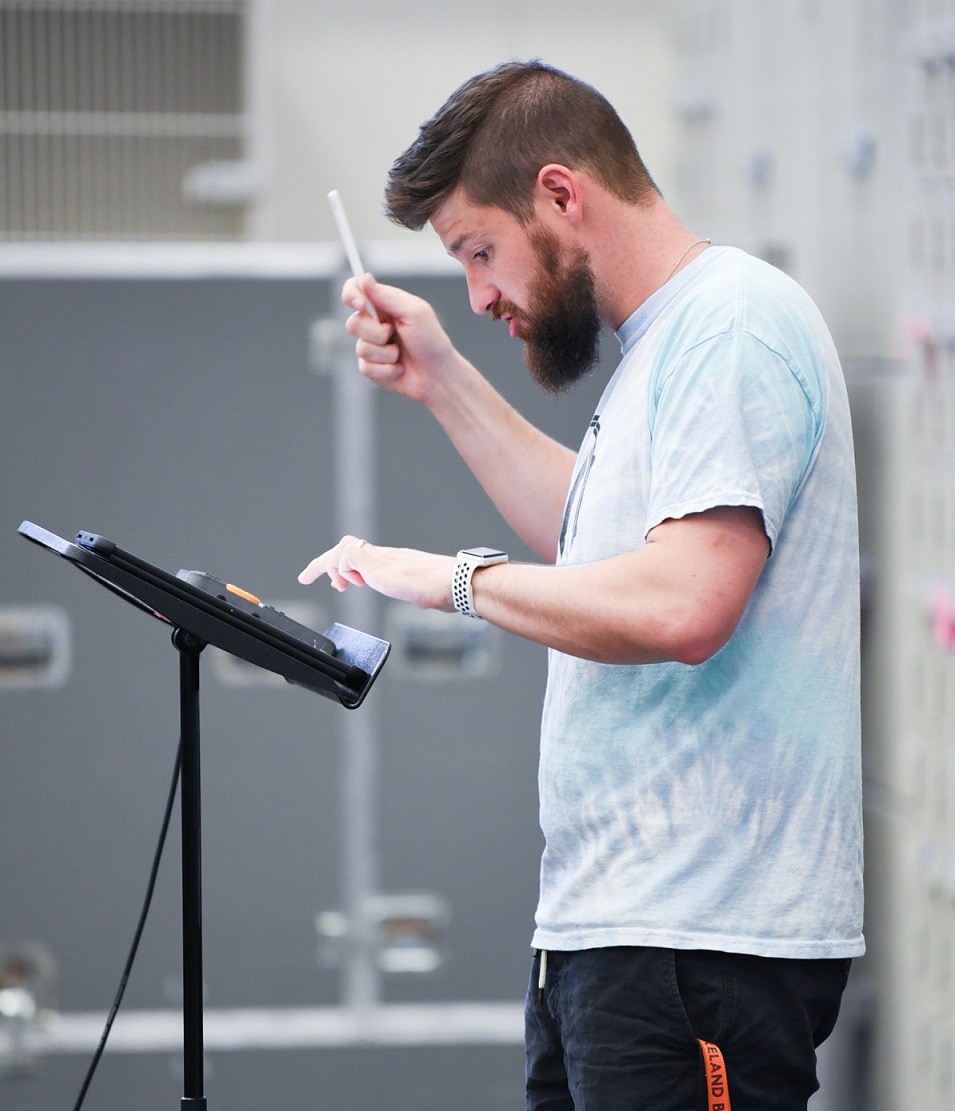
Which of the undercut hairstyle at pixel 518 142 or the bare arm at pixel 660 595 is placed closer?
the bare arm at pixel 660 595

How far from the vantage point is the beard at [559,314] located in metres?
1.19

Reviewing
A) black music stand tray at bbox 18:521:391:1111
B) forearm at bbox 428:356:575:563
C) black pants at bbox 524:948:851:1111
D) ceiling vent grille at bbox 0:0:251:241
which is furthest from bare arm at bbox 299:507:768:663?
ceiling vent grille at bbox 0:0:251:241

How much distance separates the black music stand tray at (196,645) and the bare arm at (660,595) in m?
0.13

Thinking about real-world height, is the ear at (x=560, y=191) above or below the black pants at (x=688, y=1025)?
above

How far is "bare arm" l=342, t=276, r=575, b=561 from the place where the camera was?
1447 millimetres

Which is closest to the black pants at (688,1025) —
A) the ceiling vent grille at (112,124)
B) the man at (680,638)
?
the man at (680,638)

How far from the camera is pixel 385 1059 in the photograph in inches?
92.7

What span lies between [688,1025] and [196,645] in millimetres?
486

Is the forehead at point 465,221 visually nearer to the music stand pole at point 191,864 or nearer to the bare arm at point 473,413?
the bare arm at point 473,413

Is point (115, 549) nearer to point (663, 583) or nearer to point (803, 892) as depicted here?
point (663, 583)

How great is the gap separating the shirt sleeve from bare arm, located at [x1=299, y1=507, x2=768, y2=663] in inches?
0.7

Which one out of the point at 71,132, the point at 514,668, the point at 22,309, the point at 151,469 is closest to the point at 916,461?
the point at 514,668

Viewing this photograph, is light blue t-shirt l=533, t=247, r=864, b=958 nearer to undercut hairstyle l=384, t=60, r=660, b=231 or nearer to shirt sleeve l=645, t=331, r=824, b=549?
shirt sleeve l=645, t=331, r=824, b=549

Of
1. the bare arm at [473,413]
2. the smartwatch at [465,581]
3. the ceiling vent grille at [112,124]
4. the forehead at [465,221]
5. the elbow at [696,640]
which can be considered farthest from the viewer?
the ceiling vent grille at [112,124]
